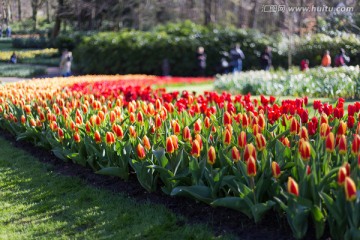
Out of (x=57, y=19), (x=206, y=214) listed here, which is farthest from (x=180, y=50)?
(x=206, y=214)

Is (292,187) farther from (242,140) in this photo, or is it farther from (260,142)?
(242,140)

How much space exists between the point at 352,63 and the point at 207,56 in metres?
6.33

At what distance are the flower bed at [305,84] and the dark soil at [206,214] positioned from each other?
27.6ft

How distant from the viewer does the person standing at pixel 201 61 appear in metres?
21.3

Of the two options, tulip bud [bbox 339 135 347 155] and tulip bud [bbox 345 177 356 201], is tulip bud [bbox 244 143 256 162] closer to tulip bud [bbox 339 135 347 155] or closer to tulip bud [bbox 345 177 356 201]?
tulip bud [bbox 339 135 347 155]

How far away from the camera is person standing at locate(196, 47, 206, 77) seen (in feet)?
70.0

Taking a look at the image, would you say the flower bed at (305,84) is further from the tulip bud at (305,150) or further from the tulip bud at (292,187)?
the tulip bud at (292,187)

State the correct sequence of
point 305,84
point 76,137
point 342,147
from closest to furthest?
point 342,147 → point 76,137 → point 305,84

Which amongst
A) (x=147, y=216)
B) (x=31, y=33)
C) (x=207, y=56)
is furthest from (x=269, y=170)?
(x=207, y=56)

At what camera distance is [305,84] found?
42.7 feet

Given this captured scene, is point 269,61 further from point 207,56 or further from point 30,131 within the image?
point 30,131

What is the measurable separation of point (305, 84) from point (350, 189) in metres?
10.6

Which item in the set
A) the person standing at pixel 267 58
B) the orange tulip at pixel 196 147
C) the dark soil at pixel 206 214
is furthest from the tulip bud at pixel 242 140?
the person standing at pixel 267 58

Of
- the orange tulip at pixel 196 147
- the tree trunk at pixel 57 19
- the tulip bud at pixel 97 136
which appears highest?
the tree trunk at pixel 57 19
